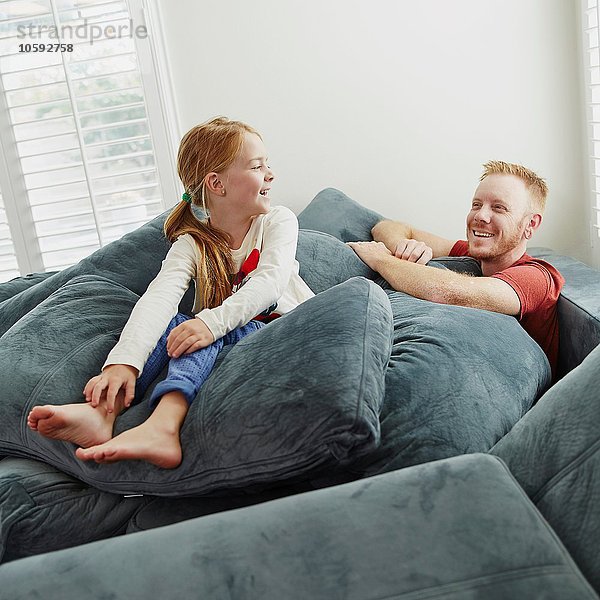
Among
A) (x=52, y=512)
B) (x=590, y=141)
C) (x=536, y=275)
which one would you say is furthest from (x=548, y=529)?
(x=590, y=141)

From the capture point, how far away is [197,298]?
1892mm

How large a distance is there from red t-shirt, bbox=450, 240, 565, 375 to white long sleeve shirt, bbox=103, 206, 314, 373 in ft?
1.75

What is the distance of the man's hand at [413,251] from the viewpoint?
212 centimetres

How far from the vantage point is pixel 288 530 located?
868mm

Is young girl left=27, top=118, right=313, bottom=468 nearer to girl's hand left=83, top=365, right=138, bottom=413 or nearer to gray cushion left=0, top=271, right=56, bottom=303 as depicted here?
girl's hand left=83, top=365, right=138, bottom=413

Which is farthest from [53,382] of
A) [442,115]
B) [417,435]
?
[442,115]

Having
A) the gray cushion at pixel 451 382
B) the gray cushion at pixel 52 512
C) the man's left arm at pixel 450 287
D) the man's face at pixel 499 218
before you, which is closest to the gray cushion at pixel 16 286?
the gray cushion at pixel 52 512

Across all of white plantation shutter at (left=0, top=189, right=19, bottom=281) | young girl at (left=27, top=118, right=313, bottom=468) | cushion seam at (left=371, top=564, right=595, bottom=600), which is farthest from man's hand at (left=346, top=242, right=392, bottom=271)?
white plantation shutter at (left=0, top=189, right=19, bottom=281)

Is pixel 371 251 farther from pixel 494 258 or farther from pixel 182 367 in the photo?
pixel 182 367

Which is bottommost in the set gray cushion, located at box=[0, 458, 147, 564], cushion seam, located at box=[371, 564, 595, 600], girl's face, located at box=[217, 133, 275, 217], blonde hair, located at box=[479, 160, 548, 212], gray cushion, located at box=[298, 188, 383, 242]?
gray cushion, located at box=[0, 458, 147, 564]

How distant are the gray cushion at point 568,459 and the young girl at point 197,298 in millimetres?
584

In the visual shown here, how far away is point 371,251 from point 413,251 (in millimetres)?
121

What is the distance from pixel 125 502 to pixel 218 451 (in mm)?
284

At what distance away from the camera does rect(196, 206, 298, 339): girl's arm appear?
157 cm
